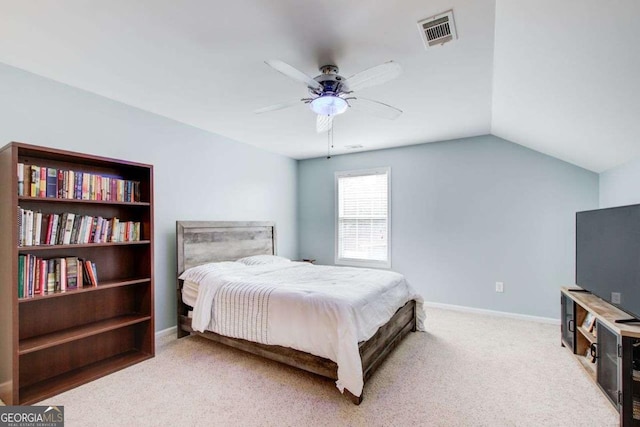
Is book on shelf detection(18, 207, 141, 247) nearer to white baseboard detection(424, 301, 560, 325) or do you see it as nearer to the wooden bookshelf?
the wooden bookshelf

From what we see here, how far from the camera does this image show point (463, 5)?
156 centimetres

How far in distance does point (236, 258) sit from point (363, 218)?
2129 mm

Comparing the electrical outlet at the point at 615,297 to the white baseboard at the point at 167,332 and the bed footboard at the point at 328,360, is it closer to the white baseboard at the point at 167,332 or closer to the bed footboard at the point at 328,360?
the bed footboard at the point at 328,360

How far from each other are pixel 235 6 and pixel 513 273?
410 centimetres

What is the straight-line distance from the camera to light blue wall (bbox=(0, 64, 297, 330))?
Answer: 7.73 ft

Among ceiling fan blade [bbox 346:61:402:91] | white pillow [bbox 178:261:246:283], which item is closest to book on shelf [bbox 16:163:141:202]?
white pillow [bbox 178:261:246:283]

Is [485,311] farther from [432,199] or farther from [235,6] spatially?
[235,6]

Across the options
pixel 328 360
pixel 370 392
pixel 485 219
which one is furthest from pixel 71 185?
pixel 485 219

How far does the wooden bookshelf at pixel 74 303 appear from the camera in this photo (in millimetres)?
2002

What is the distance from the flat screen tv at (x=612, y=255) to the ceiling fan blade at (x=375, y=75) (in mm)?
1818

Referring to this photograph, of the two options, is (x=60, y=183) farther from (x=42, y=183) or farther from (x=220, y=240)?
(x=220, y=240)

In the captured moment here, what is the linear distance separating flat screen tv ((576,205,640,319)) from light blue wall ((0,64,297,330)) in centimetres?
386

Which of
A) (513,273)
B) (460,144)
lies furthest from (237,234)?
(513,273)

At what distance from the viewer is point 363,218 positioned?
4.89 metres
